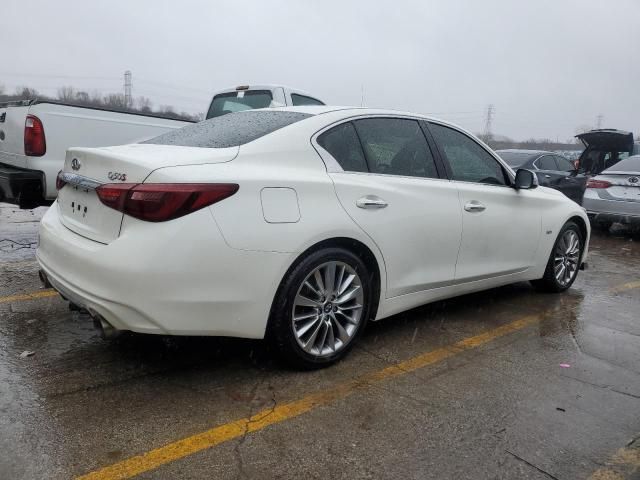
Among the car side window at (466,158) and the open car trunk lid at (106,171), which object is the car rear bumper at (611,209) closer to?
the car side window at (466,158)

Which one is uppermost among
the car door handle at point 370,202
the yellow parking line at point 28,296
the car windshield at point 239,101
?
the car windshield at point 239,101

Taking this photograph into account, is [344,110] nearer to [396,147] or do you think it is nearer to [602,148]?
[396,147]

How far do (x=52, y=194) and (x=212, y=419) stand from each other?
11.9 ft

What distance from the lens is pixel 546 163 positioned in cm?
1066

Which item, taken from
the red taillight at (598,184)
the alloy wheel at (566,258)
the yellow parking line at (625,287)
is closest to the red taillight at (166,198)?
the alloy wheel at (566,258)

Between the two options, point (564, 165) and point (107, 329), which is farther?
point (564, 165)

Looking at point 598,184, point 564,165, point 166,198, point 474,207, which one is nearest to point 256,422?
point 166,198

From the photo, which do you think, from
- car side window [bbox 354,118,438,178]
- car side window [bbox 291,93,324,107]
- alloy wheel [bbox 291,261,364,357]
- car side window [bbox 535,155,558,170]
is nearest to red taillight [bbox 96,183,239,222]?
alloy wheel [bbox 291,261,364,357]

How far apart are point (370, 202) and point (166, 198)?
1.25 meters

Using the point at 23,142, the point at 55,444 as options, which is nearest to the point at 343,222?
the point at 55,444

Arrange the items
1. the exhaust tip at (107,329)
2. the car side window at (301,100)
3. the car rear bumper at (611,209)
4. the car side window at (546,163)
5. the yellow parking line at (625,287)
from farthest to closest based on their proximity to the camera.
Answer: the car side window at (546,163) → the car rear bumper at (611,209) → the car side window at (301,100) → the yellow parking line at (625,287) → the exhaust tip at (107,329)

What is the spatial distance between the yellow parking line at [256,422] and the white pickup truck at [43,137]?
12.3 feet

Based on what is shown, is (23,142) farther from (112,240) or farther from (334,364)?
(334,364)

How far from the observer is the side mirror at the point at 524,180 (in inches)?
178
